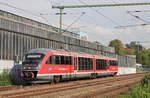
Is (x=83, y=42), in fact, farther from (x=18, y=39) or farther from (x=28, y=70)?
(x=28, y=70)

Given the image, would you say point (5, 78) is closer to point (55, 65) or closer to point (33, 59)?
point (33, 59)

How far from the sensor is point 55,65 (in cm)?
2380

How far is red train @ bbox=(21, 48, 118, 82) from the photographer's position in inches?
861

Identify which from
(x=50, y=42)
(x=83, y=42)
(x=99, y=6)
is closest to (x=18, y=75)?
(x=50, y=42)

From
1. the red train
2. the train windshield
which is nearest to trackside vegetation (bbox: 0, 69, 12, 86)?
the red train

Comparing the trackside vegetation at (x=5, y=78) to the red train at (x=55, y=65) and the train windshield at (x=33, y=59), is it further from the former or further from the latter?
the train windshield at (x=33, y=59)

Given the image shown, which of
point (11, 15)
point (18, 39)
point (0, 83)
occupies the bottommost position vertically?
point (0, 83)

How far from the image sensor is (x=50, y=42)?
3525 cm

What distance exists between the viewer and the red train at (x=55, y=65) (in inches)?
861

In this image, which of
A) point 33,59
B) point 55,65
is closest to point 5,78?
point 33,59

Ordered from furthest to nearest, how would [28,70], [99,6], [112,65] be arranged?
[112,65], [99,6], [28,70]

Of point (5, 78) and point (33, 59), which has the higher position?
point (33, 59)

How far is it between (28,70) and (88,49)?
2714 centimetres

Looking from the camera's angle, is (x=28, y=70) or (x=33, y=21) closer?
(x=28, y=70)
